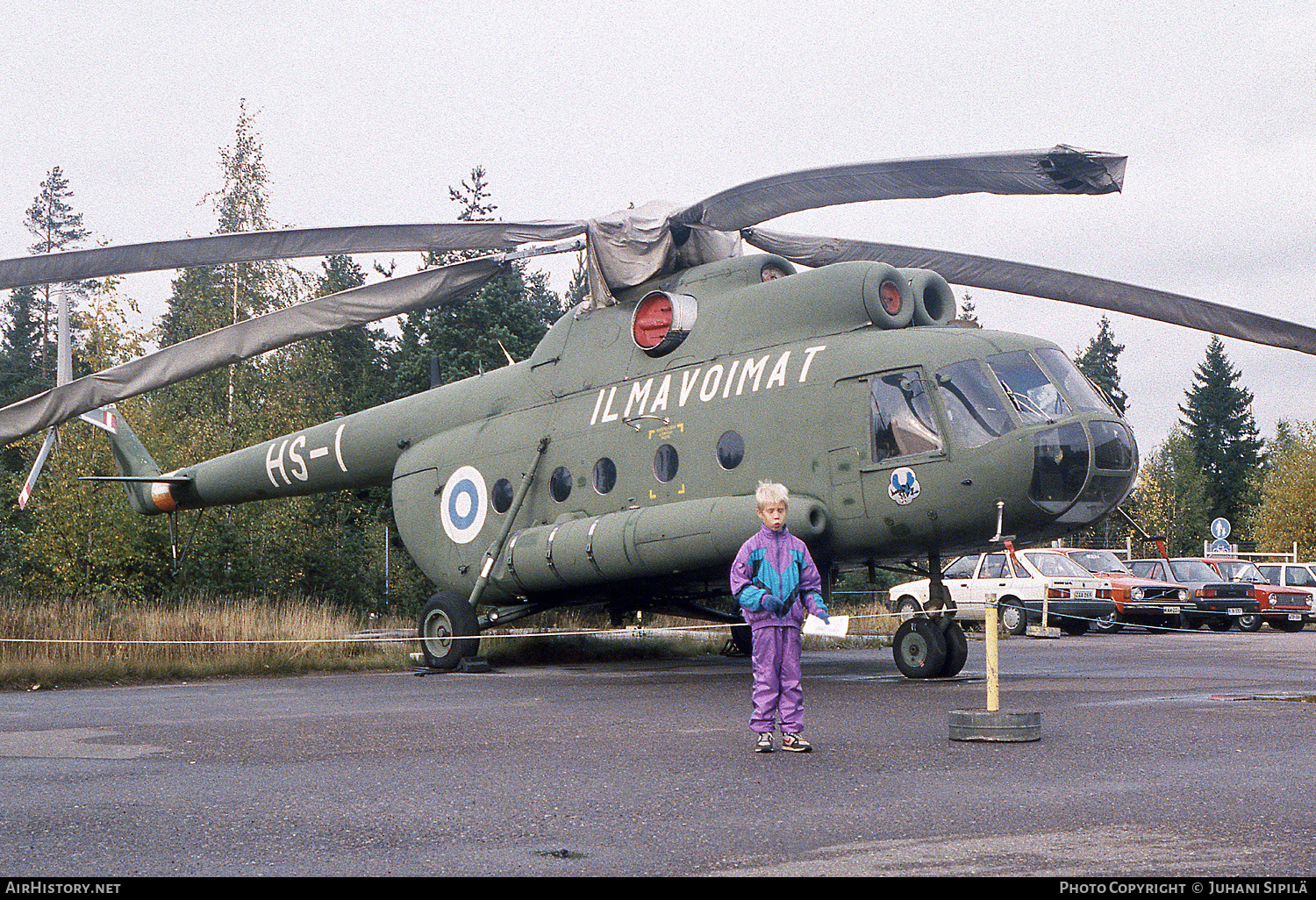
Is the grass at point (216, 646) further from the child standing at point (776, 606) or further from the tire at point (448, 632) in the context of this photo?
the child standing at point (776, 606)

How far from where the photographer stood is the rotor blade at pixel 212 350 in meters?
13.1

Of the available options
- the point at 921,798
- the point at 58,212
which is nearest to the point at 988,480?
the point at 921,798

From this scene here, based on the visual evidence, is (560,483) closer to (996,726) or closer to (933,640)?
(933,640)

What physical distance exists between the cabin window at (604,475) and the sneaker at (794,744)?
22.0 feet

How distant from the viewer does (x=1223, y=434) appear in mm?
84188

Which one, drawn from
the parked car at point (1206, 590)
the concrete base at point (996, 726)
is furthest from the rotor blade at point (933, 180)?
the parked car at point (1206, 590)

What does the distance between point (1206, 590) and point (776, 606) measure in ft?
85.3

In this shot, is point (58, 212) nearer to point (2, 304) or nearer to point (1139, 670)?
point (2, 304)

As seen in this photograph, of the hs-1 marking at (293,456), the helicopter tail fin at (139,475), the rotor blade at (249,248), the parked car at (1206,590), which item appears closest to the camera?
the rotor blade at (249,248)

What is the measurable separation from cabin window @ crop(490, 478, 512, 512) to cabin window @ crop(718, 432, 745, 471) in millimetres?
3343

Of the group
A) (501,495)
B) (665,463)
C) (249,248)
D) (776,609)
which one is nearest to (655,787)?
(776,609)

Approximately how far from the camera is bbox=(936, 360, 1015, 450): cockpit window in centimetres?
1111

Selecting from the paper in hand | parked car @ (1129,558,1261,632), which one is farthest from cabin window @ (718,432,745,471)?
parked car @ (1129,558,1261,632)
